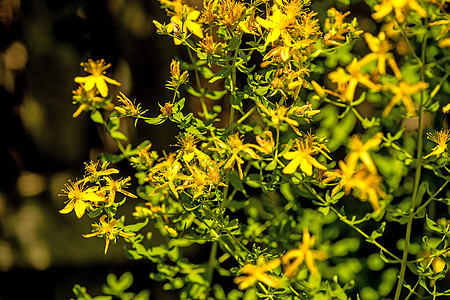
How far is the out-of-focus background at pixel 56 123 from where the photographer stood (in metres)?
1.29

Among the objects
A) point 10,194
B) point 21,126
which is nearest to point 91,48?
point 21,126

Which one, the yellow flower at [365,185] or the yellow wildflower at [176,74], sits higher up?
the yellow wildflower at [176,74]

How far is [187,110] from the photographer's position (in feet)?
4.02

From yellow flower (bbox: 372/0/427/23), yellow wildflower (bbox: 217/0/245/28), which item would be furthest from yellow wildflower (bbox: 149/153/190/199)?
yellow flower (bbox: 372/0/427/23)

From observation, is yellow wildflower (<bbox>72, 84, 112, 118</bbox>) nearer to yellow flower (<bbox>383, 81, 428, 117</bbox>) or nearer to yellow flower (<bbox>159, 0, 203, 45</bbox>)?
yellow flower (<bbox>159, 0, 203, 45</bbox>)

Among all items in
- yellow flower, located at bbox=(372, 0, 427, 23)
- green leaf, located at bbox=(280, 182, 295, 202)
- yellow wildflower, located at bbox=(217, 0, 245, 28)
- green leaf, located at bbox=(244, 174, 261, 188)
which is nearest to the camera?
yellow flower, located at bbox=(372, 0, 427, 23)

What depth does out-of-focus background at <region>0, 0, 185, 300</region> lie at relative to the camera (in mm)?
1291

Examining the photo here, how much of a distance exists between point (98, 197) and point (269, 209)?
1.32 feet

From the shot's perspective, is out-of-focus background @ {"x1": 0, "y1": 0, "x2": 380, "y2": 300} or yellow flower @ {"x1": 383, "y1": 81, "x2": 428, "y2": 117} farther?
out-of-focus background @ {"x1": 0, "y1": 0, "x2": 380, "y2": 300}

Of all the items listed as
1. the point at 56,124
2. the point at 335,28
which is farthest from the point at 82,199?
the point at 56,124

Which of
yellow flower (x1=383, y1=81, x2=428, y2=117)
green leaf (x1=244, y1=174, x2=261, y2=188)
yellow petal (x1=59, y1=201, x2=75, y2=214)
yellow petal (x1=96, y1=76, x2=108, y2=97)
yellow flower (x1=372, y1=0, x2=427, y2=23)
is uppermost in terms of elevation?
yellow flower (x1=372, y1=0, x2=427, y2=23)

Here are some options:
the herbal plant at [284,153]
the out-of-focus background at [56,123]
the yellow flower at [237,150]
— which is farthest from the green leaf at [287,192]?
the out-of-focus background at [56,123]

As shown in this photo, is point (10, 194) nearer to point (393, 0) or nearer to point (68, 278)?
point (68, 278)

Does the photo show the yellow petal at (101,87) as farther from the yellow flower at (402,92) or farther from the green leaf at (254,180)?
the yellow flower at (402,92)
